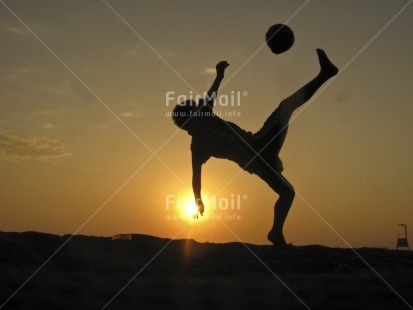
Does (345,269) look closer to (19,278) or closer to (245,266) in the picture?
(245,266)

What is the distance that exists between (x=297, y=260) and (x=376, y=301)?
1677 millimetres

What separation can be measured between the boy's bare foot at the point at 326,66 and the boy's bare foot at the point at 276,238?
2.05 m

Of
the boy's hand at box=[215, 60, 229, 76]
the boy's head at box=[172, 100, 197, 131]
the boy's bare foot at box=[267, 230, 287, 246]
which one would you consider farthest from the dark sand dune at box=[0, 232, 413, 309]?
the boy's hand at box=[215, 60, 229, 76]

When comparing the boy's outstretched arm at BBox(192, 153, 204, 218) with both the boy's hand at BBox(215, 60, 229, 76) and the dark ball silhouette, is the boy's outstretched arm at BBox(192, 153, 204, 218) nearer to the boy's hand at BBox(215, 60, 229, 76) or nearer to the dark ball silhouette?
the boy's hand at BBox(215, 60, 229, 76)

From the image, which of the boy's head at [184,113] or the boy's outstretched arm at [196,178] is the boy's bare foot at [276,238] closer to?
the boy's outstretched arm at [196,178]

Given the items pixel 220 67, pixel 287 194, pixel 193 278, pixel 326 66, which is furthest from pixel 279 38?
pixel 193 278

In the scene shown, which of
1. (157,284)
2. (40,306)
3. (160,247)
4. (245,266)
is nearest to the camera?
(40,306)

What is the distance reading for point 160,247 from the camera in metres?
5.93

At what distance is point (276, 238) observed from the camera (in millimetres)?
6980

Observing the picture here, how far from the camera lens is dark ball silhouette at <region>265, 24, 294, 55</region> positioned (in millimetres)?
6902

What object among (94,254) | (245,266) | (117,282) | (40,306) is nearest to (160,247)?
(94,254)

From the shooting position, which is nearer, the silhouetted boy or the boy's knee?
the silhouetted boy

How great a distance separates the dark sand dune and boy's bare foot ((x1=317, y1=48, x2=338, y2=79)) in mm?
2200

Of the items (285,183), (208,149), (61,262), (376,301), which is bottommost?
(376,301)
